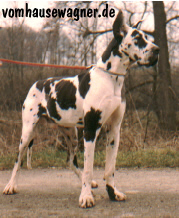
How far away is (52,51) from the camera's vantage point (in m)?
12.1

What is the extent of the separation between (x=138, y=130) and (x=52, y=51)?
4587 millimetres

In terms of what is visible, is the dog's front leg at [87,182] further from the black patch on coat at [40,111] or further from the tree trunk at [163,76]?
the tree trunk at [163,76]

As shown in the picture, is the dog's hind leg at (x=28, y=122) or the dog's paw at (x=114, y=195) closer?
the dog's paw at (x=114, y=195)

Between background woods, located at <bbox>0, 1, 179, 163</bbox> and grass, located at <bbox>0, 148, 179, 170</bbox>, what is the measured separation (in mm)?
953

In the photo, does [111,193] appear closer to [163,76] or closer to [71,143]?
[71,143]

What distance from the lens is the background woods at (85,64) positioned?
930 centimetres

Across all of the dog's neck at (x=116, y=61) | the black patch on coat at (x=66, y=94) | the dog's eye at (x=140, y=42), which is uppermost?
the dog's eye at (x=140, y=42)

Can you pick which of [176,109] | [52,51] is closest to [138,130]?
[176,109]

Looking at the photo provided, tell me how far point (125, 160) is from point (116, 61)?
320cm

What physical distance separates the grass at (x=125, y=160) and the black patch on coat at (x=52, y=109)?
209cm

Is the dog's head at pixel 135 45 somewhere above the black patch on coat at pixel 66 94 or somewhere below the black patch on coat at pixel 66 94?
above

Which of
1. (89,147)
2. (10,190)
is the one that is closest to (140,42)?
(89,147)

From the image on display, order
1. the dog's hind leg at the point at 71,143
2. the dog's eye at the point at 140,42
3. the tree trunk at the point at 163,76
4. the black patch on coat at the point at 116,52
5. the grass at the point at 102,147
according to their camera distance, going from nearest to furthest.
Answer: the dog's eye at the point at 140,42 < the black patch on coat at the point at 116,52 < the dog's hind leg at the point at 71,143 < the grass at the point at 102,147 < the tree trunk at the point at 163,76

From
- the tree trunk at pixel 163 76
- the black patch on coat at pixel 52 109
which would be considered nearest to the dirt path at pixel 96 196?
the black patch on coat at pixel 52 109
